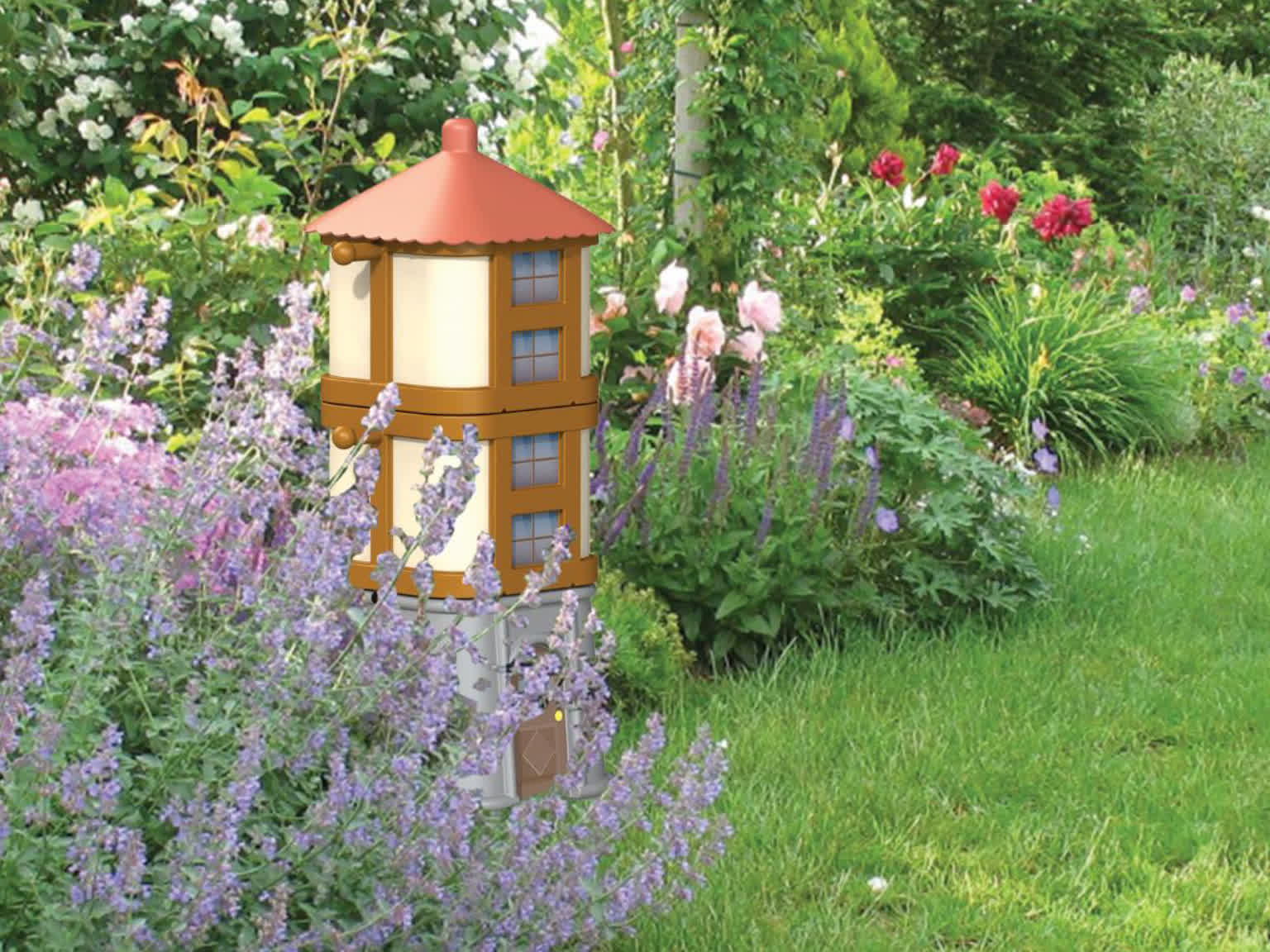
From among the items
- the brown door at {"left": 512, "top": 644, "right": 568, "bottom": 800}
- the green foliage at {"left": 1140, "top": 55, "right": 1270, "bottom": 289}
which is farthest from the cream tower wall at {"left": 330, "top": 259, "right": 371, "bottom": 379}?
the green foliage at {"left": 1140, "top": 55, "right": 1270, "bottom": 289}

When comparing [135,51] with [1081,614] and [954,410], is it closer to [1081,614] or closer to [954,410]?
[954,410]

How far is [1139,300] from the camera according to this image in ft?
27.1

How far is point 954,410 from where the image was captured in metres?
6.62

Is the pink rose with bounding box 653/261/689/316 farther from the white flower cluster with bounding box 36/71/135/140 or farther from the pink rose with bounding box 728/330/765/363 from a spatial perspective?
the white flower cluster with bounding box 36/71/135/140

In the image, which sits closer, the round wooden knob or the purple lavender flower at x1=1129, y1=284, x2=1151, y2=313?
the round wooden knob

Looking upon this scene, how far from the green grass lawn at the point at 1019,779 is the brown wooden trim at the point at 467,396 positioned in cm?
92

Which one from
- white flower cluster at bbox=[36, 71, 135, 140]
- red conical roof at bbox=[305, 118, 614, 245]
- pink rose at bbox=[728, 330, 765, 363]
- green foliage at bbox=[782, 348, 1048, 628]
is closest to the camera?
red conical roof at bbox=[305, 118, 614, 245]

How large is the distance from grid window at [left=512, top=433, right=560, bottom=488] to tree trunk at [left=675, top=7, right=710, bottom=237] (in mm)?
3165

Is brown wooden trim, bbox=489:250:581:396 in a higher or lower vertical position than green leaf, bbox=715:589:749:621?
higher

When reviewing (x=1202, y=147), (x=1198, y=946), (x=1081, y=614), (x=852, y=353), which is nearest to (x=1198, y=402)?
(x=852, y=353)

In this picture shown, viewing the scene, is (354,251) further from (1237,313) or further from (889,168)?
(1237,313)

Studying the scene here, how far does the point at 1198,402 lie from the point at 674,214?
2.55 m

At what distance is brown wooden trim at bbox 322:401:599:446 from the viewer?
3.30 meters

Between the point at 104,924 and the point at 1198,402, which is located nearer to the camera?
the point at 104,924
